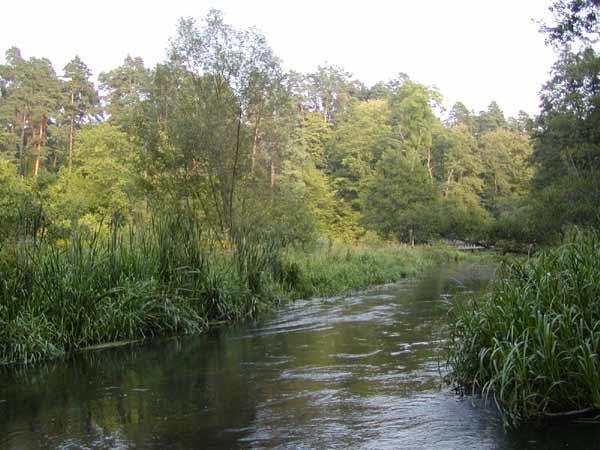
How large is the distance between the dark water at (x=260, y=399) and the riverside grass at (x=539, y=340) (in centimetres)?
25

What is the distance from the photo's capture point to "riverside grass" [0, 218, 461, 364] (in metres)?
8.17

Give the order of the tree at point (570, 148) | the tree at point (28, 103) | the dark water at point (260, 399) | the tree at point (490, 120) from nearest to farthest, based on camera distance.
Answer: the dark water at point (260, 399), the tree at point (570, 148), the tree at point (28, 103), the tree at point (490, 120)

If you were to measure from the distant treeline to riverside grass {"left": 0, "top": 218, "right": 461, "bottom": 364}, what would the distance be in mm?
650

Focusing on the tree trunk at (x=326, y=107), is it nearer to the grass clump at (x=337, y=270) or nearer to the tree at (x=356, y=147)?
the tree at (x=356, y=147)

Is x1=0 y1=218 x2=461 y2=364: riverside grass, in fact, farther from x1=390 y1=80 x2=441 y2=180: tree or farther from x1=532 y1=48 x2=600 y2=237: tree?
x1=390 y1=80 x2=441 y2=180: tree

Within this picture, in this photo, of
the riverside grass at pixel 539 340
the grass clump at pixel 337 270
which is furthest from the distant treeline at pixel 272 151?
the riverside grass at pixel 539 340

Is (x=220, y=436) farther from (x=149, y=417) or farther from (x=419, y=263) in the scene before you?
(x=419, y=263)

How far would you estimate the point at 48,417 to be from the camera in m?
5.64

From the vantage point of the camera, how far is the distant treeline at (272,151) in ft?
70.1

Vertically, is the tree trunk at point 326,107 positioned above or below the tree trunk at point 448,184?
above

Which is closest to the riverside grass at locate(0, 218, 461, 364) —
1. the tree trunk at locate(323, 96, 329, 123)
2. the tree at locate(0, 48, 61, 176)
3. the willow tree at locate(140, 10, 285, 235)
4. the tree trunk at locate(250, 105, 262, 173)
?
the willow tree at locate(140, 10, 285, 235)

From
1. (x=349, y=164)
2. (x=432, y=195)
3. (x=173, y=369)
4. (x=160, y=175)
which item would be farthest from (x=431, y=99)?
(x=173, y=369)

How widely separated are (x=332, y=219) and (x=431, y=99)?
22.1 meters

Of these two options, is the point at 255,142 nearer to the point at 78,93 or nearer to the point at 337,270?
the point at 337,270
